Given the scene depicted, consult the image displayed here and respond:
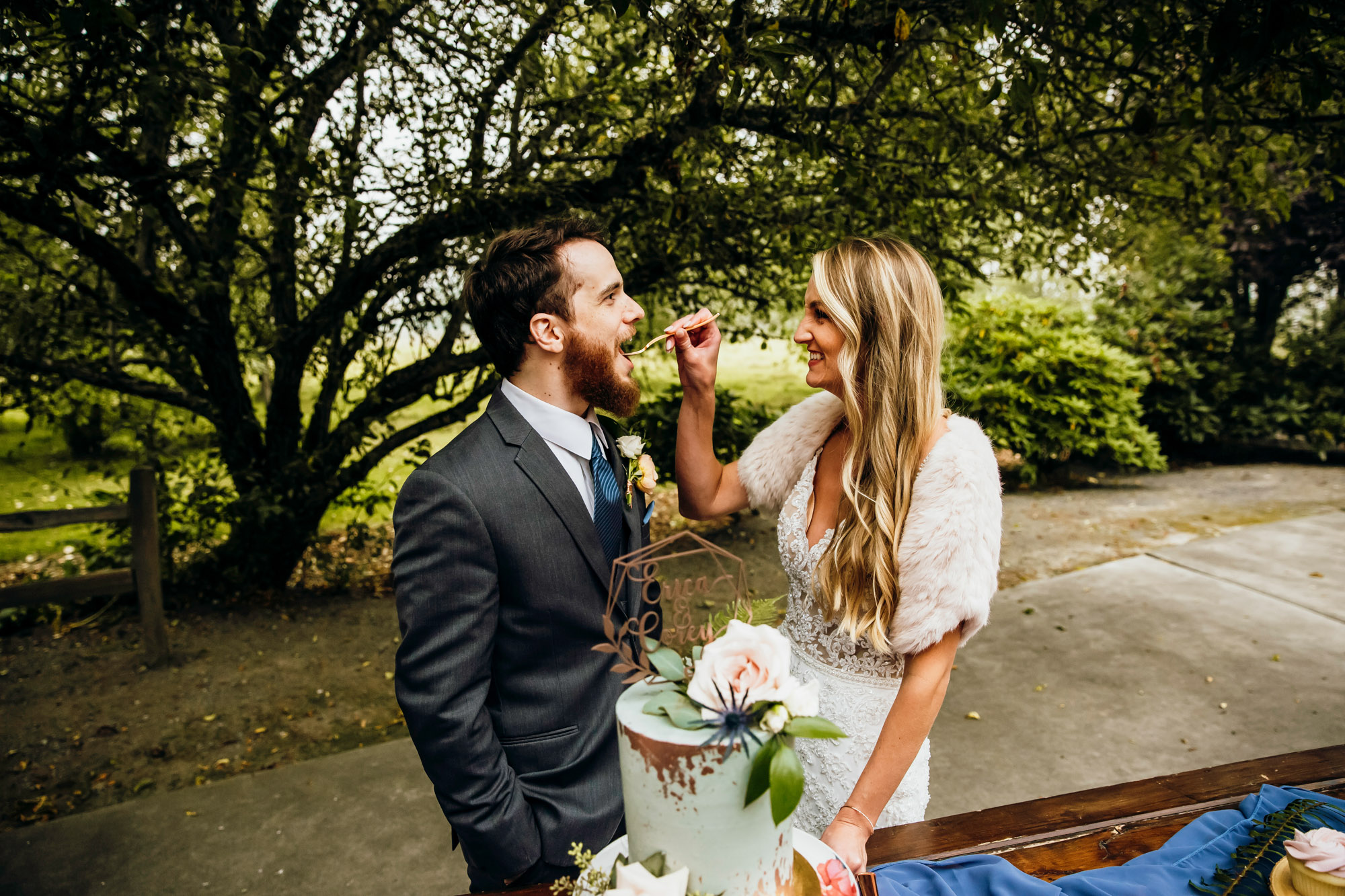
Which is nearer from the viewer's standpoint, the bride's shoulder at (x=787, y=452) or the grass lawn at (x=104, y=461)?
the bride's shoulder at (x=787, y=452)

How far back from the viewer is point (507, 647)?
163 cm

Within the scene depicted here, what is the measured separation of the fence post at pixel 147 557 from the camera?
460cm

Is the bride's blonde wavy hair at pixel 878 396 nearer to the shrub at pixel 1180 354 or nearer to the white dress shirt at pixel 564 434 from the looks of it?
the white dress shirt at pixel 564 434

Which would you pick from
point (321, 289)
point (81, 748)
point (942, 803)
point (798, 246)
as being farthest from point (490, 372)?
point (942, 803)

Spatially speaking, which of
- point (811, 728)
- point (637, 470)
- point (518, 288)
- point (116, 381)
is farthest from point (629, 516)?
point (116, 381)

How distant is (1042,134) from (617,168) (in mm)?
3037

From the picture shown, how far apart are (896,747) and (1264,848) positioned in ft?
2.55

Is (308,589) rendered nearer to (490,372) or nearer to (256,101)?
(490,372)

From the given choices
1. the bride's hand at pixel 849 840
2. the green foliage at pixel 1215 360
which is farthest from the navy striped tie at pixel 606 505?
the green foliage at pixel 1215 360

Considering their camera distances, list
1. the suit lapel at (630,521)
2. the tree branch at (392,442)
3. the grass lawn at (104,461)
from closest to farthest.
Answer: the suit lapel at (630,521), the tree branch at (392,442), the grass lawn at (104,461)

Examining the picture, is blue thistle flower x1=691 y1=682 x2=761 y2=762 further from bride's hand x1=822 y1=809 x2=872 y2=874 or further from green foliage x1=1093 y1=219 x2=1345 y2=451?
green foliage x1=1093 y1=219 x2=1345 y2=451

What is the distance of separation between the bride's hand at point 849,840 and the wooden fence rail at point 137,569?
15.3 ft

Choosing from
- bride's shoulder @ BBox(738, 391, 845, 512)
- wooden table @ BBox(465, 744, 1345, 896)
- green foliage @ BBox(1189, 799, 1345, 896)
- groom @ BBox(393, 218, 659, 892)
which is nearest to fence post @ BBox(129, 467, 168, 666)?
groom @ BBox(393, 218, 659, 892)

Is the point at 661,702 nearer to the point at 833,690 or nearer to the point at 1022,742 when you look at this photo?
the point at 833,690
